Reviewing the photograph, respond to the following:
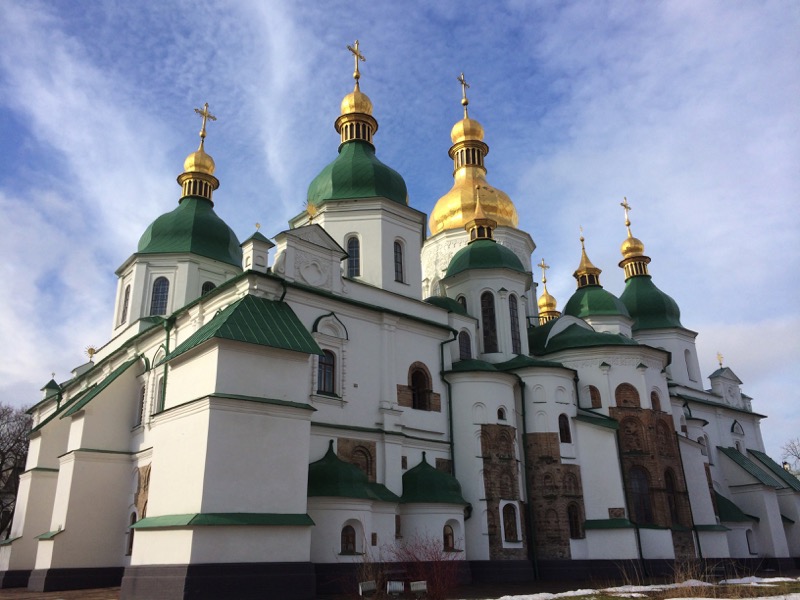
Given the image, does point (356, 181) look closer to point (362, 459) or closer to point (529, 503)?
point (362, 459)

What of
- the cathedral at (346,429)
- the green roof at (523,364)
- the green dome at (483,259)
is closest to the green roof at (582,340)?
the cathedral at (346,429)

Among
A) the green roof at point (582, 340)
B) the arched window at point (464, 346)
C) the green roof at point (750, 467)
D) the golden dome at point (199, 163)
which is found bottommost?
the green roof at point (750, 467)

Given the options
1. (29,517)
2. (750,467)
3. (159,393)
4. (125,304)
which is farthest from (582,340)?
(29,517)

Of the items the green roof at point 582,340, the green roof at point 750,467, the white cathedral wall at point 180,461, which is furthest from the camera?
the green roof at point 750,467

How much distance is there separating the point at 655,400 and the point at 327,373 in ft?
42.8

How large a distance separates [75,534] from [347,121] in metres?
16.9

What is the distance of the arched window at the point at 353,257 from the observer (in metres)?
22.8

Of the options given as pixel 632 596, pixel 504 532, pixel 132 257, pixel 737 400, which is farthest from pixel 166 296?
pixel 737 400

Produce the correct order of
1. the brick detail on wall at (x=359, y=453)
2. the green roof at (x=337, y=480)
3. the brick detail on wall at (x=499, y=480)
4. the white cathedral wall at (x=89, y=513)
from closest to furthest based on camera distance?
1. the green roof at (x=337, y=480)
2. the brick detail on wall at (x=359, y=453)
3. the white cathedral wall at (x=89, y=513)
4. the brick detail on wall at (x=499, y=480)

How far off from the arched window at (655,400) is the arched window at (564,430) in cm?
367

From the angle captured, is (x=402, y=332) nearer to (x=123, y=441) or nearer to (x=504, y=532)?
(x=504, y=532)

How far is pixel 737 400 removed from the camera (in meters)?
38.9

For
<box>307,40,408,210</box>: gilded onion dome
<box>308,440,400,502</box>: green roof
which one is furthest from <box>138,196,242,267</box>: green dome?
<box>308,440,400,502</box>: green roof

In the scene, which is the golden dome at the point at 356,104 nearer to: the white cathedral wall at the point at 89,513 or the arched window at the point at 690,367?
the white cathedral wall at the point at 89,513
